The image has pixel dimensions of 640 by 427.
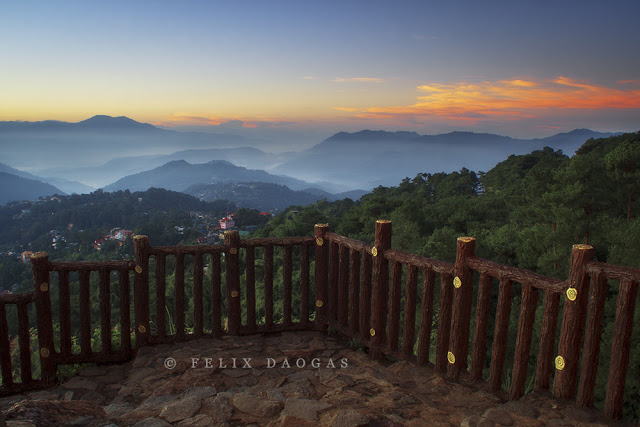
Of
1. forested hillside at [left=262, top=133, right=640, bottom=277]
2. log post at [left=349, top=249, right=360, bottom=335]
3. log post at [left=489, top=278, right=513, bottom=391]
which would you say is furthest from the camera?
forested hillside at [left=262, top=133, right=640, bottom=277]

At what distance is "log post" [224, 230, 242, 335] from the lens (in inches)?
185

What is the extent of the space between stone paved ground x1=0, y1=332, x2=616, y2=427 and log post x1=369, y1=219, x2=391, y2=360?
22 centimetres

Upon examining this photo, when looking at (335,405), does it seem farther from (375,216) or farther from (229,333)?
(375,216)

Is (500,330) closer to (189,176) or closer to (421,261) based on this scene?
(421,261)

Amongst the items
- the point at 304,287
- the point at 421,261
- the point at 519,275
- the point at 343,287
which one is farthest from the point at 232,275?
the point at 519,275

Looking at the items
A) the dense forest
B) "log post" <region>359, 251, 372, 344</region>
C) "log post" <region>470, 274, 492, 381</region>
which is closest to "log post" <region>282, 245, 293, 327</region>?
"log post" <region>359, 251, 372, 344</region>

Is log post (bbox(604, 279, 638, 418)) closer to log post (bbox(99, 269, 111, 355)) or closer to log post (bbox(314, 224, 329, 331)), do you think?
log post (bbox(314, 224, 329, 331))

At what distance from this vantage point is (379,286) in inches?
173

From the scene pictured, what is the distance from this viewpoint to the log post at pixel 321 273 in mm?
4957

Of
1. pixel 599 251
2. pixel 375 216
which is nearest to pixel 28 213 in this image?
pixel 375 216

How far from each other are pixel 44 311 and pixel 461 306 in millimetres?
3987

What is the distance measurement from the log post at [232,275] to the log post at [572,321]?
311 cm

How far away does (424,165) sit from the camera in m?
Answer: 181

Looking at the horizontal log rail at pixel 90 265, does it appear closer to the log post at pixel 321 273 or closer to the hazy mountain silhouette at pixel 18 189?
the log post at pixel 321 273
